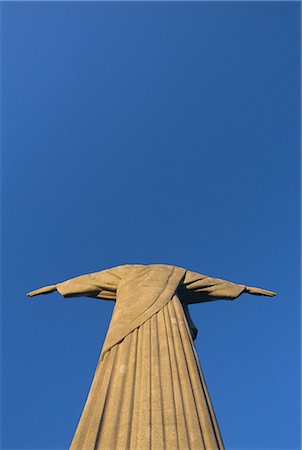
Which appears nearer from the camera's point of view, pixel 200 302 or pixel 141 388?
pixel 141 388

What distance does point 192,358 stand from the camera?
812 cm

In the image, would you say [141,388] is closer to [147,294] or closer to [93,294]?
[147,294]

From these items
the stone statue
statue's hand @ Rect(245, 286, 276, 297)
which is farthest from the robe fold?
statue's hand @ Rect(245, 286, 276, 297)

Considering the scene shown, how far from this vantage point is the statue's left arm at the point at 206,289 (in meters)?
10.3

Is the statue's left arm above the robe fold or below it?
above

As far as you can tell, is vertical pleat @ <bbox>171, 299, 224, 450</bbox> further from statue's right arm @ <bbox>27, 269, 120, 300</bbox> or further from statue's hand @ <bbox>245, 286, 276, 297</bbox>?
statue's hand @ <bbox>245, 286, 276, 297</bbox>

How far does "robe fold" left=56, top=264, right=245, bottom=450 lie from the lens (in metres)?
6.81

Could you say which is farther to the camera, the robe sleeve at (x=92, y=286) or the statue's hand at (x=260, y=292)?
the statue's hand at (x=260, y=292)

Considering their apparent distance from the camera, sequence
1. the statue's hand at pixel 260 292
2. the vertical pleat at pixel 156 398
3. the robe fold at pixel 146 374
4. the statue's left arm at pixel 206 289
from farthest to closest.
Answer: the statue's hand at pixel 260 292
the statue's left arm at pixel 206 289
the robe fold at pixel 146 374
the vertical pleat at pixel 156 398

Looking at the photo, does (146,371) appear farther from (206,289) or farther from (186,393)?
(206,289)

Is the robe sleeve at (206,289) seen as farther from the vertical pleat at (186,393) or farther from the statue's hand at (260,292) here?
the vertical pleat at (186,393)

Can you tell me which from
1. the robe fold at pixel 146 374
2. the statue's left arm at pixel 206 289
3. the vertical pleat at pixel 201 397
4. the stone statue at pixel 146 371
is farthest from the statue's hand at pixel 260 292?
the vertical pleat at pixel 201 397

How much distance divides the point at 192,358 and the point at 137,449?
1.87 meters

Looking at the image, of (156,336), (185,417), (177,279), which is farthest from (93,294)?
(185,417)
